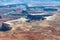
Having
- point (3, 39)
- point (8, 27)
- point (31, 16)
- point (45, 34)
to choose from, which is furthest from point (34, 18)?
point (3, 39)

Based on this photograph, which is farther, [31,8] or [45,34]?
[31,8]

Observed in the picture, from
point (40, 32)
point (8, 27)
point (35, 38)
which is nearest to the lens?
point (35, 38)

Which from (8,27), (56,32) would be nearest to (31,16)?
(8,27)

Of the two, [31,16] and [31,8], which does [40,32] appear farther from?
[31,8]

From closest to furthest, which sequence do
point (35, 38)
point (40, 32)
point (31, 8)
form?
1. point (35, 38)
2. point (40, 32)
3. point (31, 8)

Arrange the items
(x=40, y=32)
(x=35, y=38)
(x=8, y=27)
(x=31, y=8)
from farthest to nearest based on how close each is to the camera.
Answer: (x=31, y=8) < (x=8, y=27) < (x=40, y=32) < (x=35, y=38)

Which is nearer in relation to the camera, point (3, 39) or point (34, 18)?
point (3, 39)

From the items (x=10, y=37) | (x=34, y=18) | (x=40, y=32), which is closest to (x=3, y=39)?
(x=10, y=37)

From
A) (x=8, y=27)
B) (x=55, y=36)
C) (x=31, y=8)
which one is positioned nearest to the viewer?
(x=55, y=36)

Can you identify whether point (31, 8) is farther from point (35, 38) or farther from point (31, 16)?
point (35, 38)
